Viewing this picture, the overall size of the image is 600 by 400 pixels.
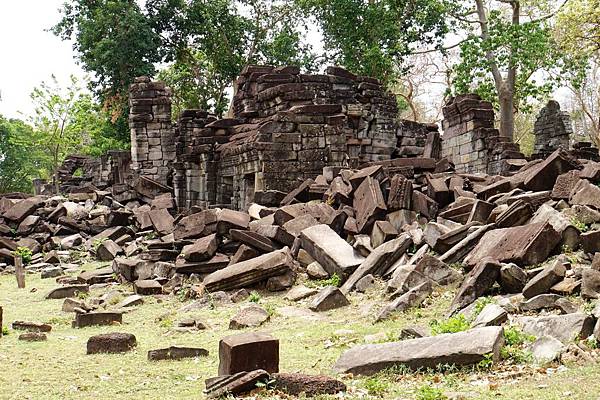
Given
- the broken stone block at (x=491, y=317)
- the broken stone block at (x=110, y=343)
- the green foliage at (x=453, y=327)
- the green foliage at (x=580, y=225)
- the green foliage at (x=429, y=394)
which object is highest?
the green foliage at (x=580, y=225)

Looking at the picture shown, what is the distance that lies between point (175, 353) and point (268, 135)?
29.3 feet

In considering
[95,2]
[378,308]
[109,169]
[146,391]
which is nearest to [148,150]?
[109,169]

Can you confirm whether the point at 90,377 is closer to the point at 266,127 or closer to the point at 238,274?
the point at 238,274

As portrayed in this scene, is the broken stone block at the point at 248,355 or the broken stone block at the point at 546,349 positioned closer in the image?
the broken stone block at the point at 546,349

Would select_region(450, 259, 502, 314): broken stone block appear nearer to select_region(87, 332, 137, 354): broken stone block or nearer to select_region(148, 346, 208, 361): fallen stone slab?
select_region(148, 346, 208, 361): fallen stone slab

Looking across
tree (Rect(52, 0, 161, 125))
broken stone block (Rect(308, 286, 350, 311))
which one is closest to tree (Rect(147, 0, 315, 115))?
tree (Rect(52, 0, 161, 125))

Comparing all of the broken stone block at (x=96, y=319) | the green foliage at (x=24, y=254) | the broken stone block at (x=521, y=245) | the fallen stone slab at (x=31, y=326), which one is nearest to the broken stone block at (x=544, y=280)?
the broken stone block at (x=521, y=245)

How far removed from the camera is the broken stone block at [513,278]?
6582 mm

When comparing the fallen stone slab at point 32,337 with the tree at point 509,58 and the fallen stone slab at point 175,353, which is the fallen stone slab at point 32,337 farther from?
the tree at point 509,58

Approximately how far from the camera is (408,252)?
913 cm

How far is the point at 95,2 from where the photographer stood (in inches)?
1249

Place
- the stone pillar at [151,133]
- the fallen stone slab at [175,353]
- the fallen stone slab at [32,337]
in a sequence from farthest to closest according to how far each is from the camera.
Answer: the stone pillar at [151,133], the fallen stone slab at [32,337], the fallen stone slab at [175,353]

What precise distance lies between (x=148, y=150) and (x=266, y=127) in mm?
10136

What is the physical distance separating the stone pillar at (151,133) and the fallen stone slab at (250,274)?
1425 centimetres
